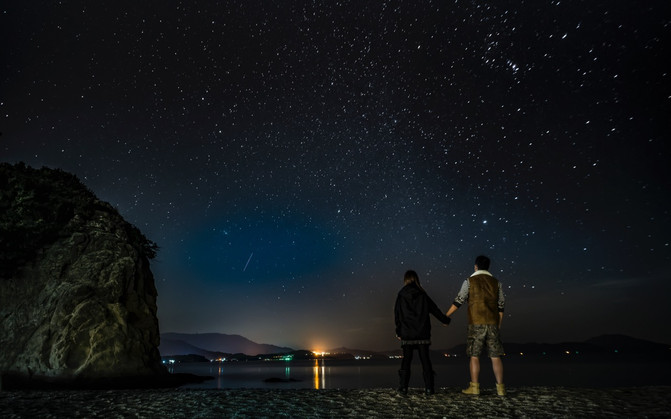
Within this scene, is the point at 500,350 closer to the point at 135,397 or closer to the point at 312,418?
the point at 312,418

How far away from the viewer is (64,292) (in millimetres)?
18594

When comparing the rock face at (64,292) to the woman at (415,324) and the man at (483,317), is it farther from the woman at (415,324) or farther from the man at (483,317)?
the man at (483,317)

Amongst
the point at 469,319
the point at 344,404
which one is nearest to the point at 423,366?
the point at 469,319

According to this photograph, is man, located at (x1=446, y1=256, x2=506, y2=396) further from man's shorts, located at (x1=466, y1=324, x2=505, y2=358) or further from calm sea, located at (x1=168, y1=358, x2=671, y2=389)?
calm sea, located at (x1=168, y1=358, x2=671, y2=389)

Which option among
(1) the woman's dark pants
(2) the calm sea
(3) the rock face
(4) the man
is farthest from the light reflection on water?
(3) the rock face

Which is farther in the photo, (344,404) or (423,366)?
(423,366)

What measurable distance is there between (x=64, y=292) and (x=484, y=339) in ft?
59.6

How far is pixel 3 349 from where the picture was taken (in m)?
17.3

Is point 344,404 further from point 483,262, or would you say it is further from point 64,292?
point 64,292

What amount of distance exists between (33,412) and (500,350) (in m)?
8.41

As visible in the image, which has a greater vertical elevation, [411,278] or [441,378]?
[411,278]

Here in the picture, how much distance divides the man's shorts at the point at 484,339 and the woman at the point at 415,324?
2.16 ft

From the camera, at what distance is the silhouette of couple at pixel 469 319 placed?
830 centimetres

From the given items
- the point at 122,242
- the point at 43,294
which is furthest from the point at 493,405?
the point at 122,242
